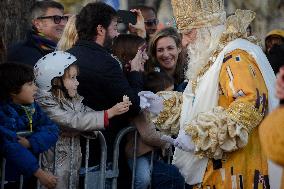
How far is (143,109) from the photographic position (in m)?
6.72

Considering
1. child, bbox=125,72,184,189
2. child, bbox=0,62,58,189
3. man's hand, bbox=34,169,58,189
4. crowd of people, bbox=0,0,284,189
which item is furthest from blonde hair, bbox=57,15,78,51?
man's hand, bbox=34,169,58,189

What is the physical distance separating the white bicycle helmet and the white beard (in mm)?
985

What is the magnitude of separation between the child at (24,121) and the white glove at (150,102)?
0.92m

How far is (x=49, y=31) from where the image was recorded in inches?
317

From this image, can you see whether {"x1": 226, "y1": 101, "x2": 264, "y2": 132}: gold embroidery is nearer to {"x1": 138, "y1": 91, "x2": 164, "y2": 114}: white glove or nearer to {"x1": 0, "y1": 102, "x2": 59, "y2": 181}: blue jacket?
{"x1": 138, "y1": 91, "x2": 164, "y2": 114}: white glove

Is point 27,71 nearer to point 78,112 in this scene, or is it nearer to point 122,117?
point 78,112

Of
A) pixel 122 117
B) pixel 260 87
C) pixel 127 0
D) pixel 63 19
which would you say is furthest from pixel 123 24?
pixel 127 0

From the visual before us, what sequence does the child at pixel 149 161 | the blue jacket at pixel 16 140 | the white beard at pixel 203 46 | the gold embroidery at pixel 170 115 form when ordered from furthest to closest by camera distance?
the gold embroidery at pixel 170 115, the child at pixel 149 161, the white beard at pixel 203 46, the blue jacket at pixel 16 140

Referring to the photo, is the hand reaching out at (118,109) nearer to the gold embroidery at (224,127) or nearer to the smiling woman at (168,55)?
the gold embroidery at (224,127)

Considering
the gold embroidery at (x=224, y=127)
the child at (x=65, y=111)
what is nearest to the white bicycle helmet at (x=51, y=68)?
the child at (x=65, y=111)

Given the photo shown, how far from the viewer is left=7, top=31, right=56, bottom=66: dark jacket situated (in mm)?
7406

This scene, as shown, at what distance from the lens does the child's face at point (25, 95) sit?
5.91m

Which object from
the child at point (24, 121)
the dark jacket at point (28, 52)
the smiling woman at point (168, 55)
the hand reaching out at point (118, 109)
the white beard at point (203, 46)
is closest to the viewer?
the child at point (24, 121)

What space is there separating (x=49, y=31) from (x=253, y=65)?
238 cm
